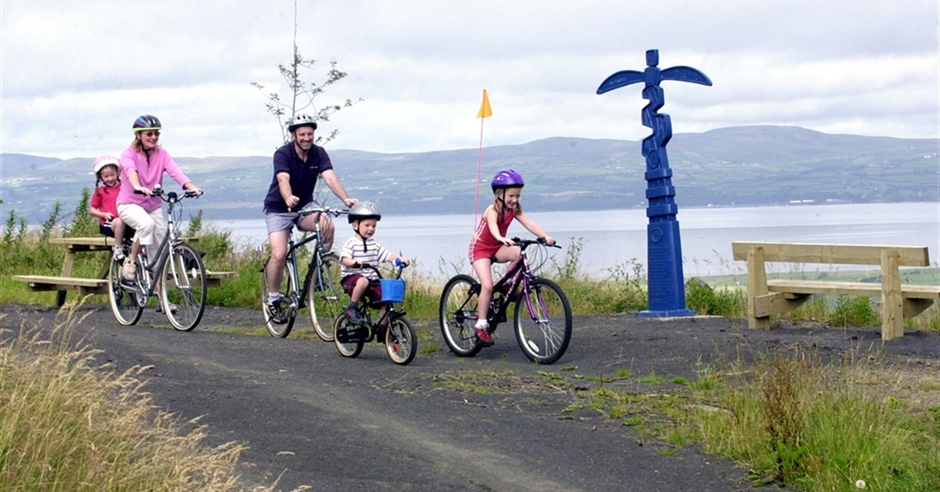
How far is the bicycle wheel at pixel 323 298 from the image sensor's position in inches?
494

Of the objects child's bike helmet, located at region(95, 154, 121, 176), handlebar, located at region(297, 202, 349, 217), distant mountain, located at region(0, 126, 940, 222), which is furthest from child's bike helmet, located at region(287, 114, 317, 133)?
distant mountain, located at region(0, 126, 940, 222)

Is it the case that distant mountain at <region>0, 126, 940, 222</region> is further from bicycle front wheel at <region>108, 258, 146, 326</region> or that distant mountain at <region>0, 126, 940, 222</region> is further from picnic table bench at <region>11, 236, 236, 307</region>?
bicycle front wheel at <region>108, 258, 146, 326</region>

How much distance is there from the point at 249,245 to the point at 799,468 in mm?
14541

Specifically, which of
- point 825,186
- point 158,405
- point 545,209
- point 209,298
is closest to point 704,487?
point 158,405

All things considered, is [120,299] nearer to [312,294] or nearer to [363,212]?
[312,294]

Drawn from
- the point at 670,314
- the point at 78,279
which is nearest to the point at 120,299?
the point at 78,279

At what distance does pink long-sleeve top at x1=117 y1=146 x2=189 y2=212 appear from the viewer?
524 inches

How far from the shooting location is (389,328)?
11.4m

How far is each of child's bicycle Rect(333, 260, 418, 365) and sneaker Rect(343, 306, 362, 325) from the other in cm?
5

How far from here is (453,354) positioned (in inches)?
482

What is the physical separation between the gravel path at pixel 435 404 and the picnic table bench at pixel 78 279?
1683mm

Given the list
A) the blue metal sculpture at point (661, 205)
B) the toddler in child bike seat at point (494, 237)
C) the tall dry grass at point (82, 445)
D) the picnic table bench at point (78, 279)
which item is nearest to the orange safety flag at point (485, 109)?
the blue metal sculpture at point (661, 205)

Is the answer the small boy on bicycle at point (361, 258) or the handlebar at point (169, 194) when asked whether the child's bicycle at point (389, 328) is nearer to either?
the small boy on bicycle at point (361, 258)

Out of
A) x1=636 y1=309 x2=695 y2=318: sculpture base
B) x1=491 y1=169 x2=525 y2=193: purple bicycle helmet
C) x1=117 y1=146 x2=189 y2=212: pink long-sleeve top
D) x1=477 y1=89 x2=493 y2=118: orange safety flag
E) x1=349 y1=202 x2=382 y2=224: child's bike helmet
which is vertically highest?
x1=477 y1=89 x2=493 y2=118: orange safety flag
